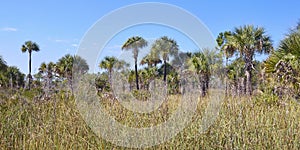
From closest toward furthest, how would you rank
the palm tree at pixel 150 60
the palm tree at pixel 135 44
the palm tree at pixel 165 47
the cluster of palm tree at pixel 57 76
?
1. the cluster of palm tree at pixel 57 76
2. the palm tree at pixel 135 44
3. the palm tree at pixel 165 47
4. the palm tree at pixel 150 60

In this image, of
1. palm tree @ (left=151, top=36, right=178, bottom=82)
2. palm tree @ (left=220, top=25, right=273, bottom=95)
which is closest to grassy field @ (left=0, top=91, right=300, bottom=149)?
palm tree @ (left=151, top=36, right=178, bottom=82)

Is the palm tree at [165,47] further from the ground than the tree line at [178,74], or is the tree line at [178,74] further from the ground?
the palm tree at [165,47]

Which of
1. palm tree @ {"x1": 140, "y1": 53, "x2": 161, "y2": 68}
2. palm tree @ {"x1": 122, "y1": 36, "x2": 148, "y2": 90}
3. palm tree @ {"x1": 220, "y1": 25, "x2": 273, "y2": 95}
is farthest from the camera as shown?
palm tree @ {"x1": 220, "y1": 25, "x2": 273, "y2": 95}

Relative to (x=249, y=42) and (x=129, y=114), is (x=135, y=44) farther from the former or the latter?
(x=249, y=42)

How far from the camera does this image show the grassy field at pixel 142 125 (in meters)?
3.28

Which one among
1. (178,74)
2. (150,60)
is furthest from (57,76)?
(150,60)

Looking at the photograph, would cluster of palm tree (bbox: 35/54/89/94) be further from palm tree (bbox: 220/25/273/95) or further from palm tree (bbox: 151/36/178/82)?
palm tree (bbox: 220/25/273/95)

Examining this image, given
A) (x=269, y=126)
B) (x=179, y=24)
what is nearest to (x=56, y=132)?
(x=179, y=24)

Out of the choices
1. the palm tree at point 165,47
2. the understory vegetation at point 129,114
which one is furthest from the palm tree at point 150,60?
the understory vegetation at point 129,114

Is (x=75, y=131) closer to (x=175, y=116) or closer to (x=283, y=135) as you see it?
(x=175, y=116)

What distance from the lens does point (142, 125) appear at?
381cm

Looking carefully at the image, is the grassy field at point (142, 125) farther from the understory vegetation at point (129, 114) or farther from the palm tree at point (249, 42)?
the palm tree at point (249, 42)

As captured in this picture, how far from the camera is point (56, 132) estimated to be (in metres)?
3.54

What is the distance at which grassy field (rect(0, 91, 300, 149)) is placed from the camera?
328 cm
